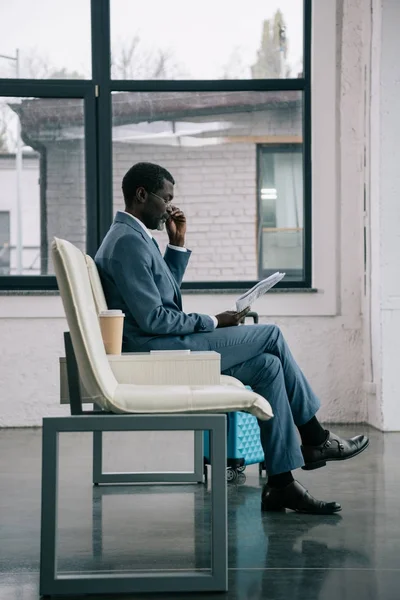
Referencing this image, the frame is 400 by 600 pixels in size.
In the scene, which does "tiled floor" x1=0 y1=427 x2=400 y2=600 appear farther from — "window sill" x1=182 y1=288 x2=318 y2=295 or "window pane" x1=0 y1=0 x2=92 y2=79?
"window pane" x1=0 y1=0 x2=92 y2=79

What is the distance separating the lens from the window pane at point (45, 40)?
6.21m

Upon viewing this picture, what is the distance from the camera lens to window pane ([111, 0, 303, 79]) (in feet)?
20.5

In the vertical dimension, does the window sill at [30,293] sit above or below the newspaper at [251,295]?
below

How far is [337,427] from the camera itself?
595 cm

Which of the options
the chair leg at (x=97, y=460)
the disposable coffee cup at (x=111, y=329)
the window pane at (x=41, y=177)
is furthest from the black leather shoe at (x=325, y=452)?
the window pane at (x=41, y=177)

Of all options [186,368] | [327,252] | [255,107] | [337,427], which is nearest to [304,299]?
[327,252]

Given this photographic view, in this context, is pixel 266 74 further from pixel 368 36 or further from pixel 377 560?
pixel 377 560

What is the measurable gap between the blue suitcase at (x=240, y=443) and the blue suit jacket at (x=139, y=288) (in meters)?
0.77

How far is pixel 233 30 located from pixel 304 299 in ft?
5.97

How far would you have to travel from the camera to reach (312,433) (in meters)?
3.68

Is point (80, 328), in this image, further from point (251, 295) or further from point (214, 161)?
point (214, 161)

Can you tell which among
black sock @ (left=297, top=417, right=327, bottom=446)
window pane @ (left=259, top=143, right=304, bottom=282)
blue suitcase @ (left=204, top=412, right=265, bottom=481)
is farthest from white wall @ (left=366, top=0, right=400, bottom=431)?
black sock @ (left=297, top=417, right=327, bottom=446)

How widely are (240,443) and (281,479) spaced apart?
761 millimetres

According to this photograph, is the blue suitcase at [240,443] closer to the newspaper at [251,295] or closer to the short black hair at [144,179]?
the newspaper at [251,295]
